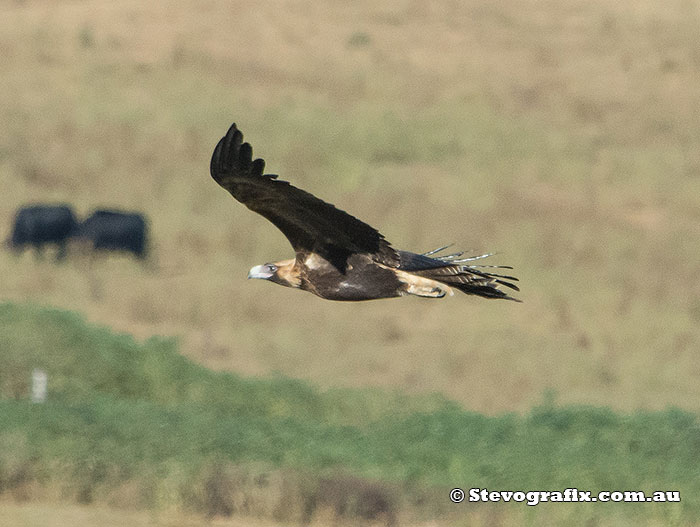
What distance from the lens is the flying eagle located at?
825 centimetres

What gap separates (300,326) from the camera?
1947 cm

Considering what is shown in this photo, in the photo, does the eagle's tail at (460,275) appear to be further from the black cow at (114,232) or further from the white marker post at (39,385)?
the black cow at (114,232)

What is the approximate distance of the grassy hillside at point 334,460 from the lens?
11.9 m

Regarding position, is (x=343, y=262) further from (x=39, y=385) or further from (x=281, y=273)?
(x=39, y=385)

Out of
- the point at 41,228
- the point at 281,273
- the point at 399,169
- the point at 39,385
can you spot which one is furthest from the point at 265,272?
the point at 399,169

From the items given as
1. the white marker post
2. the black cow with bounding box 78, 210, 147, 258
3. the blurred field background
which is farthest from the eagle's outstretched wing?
the black cow with bounding box 78, 210, 147, 258

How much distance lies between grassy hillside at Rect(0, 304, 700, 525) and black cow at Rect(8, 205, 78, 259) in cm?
774

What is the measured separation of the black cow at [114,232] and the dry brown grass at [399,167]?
0.33m

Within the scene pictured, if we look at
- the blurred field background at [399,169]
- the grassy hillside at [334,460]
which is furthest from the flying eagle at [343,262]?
the blurred field background at [399,169]

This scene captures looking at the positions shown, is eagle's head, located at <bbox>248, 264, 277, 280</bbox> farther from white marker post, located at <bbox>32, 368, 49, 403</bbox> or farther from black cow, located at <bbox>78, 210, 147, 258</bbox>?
black cow, located at <bbox>78, 210, 147, 258</bbox>

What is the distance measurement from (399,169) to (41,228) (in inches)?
283

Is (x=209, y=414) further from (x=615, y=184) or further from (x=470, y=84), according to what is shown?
(x=470, y=84)

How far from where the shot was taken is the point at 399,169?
2686 cm

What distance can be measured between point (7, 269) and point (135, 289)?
6.10 feet
